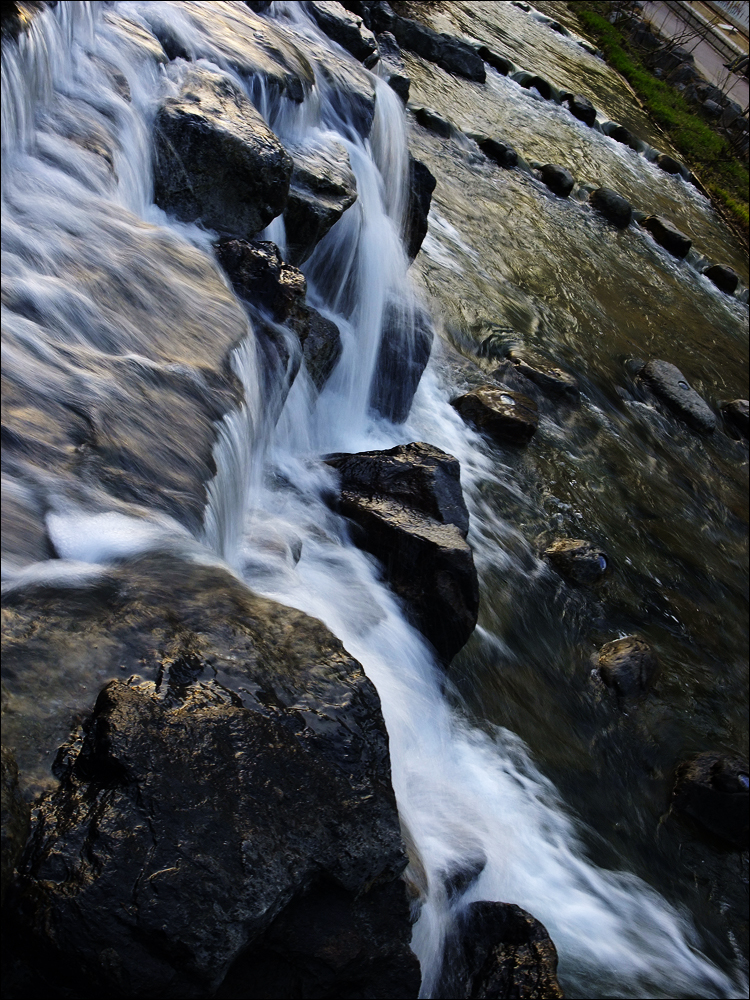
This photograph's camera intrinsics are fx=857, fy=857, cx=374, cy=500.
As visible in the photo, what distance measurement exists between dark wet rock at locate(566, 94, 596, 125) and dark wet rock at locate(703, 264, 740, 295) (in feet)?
18.3

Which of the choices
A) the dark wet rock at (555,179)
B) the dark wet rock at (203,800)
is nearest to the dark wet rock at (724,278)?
the dark wet rock at (555,179)

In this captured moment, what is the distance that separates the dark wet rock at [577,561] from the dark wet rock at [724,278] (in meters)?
9.96

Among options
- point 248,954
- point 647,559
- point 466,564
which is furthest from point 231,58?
point 248,954

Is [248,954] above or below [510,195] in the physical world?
above

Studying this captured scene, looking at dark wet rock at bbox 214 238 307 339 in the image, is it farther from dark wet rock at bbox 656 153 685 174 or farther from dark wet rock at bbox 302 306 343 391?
dark wet rock at bbox 656 153 685 174

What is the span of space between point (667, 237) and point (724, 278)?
121 centimetres

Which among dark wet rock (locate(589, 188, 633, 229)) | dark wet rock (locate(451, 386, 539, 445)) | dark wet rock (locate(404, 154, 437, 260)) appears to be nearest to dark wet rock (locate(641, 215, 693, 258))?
dark wet rock (locate(589, 188, 633, 229))

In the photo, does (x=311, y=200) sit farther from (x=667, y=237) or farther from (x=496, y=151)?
(x=667, y=237)

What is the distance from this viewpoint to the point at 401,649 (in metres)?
4.71

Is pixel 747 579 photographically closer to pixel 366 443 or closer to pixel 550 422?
pixel 550 422

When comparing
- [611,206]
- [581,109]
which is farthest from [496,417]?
[581,109]

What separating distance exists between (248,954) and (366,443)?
422cm

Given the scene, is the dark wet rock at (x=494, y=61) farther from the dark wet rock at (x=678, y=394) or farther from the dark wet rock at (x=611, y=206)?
the dark wet rock at (x=678, y=394)

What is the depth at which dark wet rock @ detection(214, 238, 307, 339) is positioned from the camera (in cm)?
500
